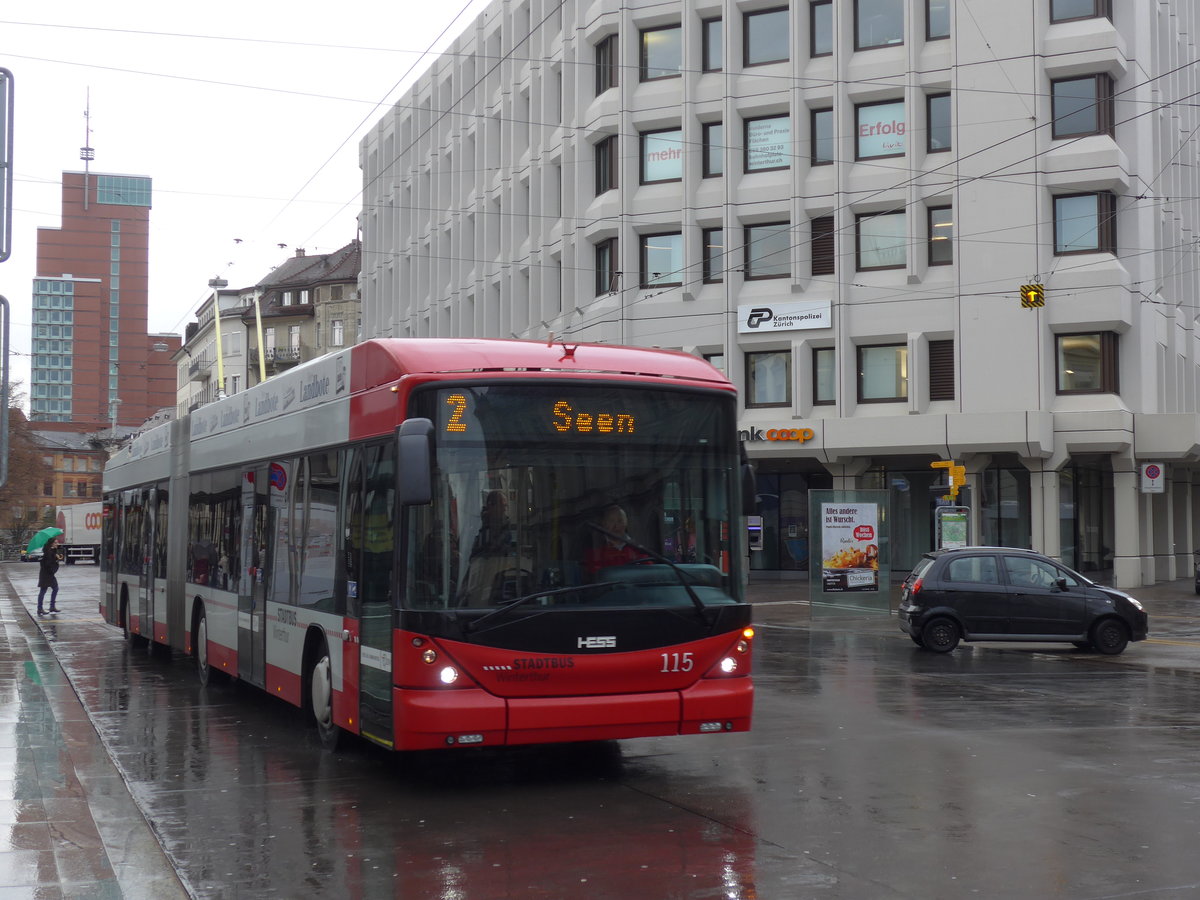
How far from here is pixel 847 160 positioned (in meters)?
40.4

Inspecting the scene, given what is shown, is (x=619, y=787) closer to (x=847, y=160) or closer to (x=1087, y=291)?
(x=1087, y=291)

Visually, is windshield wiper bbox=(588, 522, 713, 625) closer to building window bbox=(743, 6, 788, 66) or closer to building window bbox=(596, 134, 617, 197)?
building window bbox=(743, 6, 788, 66)

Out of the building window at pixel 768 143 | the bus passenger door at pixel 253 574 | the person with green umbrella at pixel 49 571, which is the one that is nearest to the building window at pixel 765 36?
the building window at pixel 768 143

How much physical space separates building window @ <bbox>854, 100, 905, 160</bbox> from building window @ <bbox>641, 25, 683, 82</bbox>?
575 centimetres

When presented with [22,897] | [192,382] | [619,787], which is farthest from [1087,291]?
[192,382]

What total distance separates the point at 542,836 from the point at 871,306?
33.4 m

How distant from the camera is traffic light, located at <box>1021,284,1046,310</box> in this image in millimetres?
33688

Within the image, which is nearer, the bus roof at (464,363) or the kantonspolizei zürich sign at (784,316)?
the bus roof at (464,363)

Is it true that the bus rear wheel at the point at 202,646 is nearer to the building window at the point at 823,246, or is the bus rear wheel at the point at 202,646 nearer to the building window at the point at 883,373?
the building window at the point at 883,373

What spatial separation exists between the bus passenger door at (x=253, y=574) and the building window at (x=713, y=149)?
98.4 ft

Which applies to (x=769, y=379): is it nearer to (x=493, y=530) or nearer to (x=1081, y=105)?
(x=1081, y=105)

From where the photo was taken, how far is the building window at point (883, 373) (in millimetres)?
40125

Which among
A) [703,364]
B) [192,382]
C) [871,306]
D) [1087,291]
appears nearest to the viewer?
[703,364]

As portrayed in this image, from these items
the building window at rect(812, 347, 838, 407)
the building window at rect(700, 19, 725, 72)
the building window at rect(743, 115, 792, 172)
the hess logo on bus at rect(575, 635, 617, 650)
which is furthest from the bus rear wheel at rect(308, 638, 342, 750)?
the building window at rect(700, 19, 725, 72)
